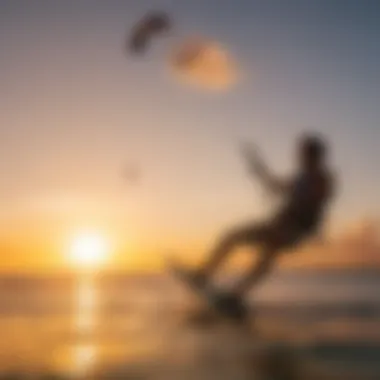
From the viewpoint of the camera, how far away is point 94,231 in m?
3.54

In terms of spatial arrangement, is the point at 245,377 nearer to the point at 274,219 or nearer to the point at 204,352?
the point at 204,352

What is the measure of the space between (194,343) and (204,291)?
0.24 metres

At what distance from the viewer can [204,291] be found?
3.45 m

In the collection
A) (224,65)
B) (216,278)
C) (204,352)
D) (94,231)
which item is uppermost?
(224,65)

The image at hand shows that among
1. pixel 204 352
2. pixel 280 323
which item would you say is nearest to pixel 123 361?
pixel 204 352

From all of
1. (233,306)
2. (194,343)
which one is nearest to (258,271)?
(233,306)

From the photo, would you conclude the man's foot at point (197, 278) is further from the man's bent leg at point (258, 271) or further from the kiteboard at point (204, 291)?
the man's bent leg at point (258, 271)

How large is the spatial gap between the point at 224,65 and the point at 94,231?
0.99 metres

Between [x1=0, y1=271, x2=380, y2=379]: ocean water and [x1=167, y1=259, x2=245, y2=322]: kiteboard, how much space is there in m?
0.05

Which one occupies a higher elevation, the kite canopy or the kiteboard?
the kite canopy

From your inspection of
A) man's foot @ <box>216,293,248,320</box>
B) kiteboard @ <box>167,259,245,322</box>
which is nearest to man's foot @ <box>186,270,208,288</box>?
kiteboard @ <box>167,259,245,322</box>

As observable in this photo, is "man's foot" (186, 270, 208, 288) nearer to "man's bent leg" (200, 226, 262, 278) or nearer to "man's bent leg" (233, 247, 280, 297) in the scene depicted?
"man's bent leg" (200, 226, 262, 278)

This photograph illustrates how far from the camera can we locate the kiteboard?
11.3 feet

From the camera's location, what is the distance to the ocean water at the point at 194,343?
118 inches
